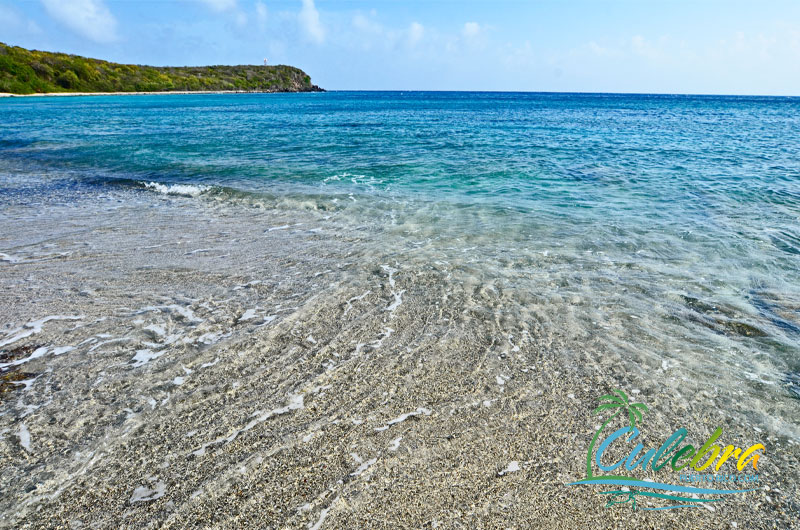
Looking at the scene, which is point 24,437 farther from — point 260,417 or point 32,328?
point 32,328

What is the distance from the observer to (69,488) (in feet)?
10.9

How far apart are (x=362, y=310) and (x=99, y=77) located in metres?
142

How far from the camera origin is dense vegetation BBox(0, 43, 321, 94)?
317ft

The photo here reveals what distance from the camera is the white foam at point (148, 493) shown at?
3271 millimetres

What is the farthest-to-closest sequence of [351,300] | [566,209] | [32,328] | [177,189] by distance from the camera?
[177,189], [566,209], [351,300], [32,328]

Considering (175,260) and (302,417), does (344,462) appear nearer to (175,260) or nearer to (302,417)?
(302,417)

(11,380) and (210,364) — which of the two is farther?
(210,364)

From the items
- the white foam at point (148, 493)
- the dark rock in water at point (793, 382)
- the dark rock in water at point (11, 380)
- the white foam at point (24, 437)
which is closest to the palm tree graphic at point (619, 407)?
the dark rock in water at point (793, 382)

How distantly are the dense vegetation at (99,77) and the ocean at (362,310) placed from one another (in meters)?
116

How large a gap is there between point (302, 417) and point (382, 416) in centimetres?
76

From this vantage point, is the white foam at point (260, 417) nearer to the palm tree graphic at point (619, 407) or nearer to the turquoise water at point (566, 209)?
the palm tree graphic at point (619, 407)

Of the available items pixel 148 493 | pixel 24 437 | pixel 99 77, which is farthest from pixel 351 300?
pixel 99 77

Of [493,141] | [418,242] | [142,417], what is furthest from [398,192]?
[493,141]

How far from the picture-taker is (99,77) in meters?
114
